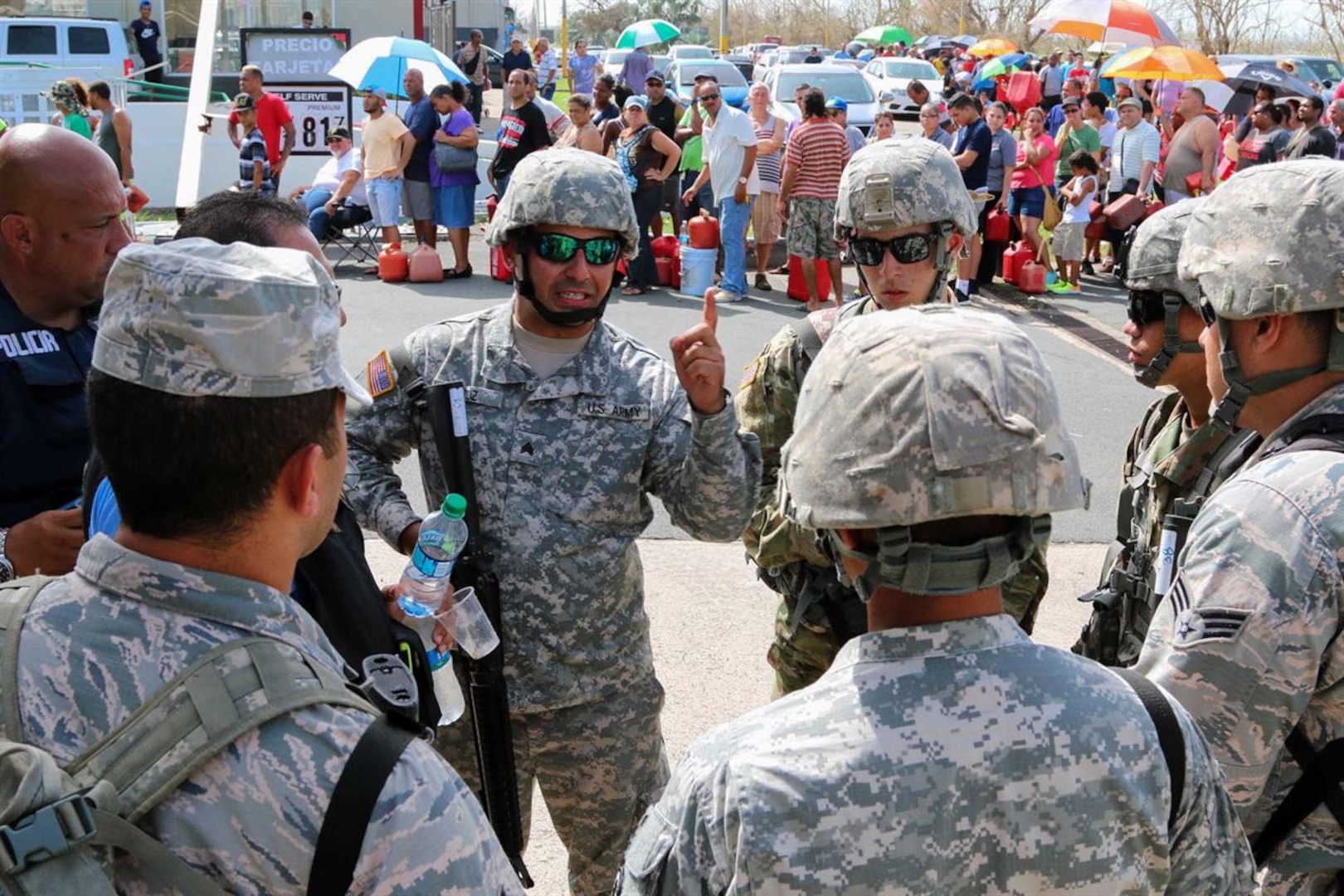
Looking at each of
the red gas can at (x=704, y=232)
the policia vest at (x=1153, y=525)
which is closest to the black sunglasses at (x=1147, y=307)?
the policia vest at (x=1153, y=525)

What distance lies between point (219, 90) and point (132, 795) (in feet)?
78.8

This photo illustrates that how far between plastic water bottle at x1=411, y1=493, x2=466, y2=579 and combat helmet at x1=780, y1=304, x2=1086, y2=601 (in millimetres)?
1155

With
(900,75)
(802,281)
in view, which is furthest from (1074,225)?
(900,75)

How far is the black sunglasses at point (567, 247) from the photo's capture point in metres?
3.22

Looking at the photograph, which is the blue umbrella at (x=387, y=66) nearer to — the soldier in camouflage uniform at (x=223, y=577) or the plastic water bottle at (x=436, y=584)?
the plastic water bottle at (x=436, y=584)

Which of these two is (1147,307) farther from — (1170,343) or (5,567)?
(5,567)

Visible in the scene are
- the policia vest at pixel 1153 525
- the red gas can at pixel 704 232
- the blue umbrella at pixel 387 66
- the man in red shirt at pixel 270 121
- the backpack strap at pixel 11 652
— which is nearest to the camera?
the backpack strap at pixel 11 652

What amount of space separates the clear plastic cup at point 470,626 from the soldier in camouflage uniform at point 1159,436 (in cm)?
146

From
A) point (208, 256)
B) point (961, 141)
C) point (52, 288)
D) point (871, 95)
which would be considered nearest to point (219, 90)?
point (871, 95)

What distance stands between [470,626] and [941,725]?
4.82 ft

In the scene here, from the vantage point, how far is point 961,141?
13602 mm

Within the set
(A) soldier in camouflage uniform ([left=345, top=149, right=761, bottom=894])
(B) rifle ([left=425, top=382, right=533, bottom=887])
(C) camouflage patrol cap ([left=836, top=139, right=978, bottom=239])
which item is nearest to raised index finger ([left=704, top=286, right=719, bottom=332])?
(A) soldier in camouflage uniform ([left=345, top=149, right=761, bottom=894])

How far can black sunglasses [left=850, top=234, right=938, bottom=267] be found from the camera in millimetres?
3570

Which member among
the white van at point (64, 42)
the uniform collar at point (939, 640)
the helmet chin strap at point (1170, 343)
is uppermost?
the white van at point (64, 42)
